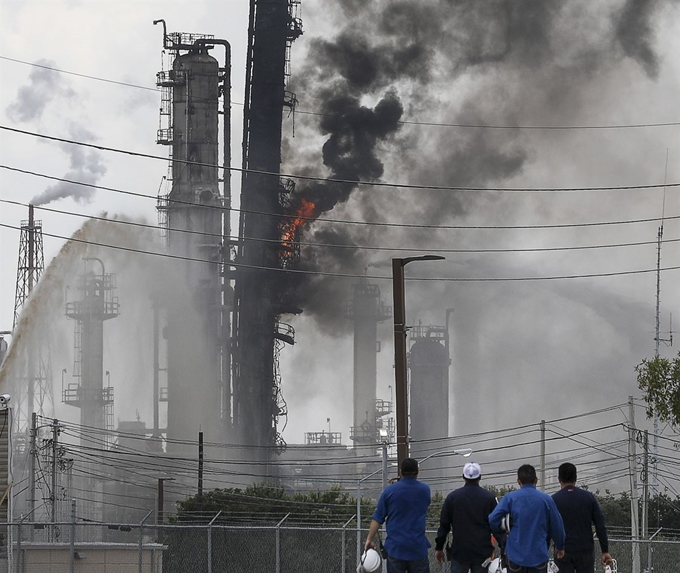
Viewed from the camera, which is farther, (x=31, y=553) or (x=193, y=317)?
(x=193, y=317)

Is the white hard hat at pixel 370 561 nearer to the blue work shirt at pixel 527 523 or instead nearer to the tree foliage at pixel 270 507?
the blue work shirt at pixel 527 523

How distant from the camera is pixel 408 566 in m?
11.2

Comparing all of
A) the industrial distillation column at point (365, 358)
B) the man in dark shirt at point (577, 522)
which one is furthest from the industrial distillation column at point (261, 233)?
the man in dark shirt at point (577, 522)

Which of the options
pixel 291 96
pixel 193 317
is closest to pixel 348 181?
pixel 291 96

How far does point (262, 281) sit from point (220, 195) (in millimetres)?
6627

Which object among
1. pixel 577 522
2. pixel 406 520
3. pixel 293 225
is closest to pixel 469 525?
pixel 406 520

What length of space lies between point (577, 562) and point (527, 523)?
1076 mm

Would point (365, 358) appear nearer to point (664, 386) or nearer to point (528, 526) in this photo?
point (664, 386)

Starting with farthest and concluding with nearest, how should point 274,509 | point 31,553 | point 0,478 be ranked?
1. point 274,509
2. point 31,553
3. point 0,478

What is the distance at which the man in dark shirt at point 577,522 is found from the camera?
11.6 m

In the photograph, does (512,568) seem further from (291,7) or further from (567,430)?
(567,430)

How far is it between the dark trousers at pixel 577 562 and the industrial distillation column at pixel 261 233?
191 ft

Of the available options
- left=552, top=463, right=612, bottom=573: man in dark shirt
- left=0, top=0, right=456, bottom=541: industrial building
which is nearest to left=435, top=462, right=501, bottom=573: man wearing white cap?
left=552, top=463, right=612, bottom=573: man in dark shirt

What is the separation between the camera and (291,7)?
2872 inches
